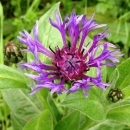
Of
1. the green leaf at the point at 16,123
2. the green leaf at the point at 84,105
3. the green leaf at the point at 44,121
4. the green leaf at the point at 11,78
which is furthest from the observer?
the green leaf at the point at 16,123

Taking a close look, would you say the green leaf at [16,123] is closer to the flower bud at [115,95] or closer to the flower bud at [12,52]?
the flower bud at [12,52]

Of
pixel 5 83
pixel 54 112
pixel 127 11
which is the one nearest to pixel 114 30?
pixel 127 11

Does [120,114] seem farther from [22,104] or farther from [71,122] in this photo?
[22,104]

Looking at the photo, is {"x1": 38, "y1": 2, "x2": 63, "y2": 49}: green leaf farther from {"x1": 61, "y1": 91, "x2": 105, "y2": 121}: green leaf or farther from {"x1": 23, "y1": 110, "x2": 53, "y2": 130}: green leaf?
{"x1": 61, "y1": 91, "x2": 105, "y2": 121}: green leaf

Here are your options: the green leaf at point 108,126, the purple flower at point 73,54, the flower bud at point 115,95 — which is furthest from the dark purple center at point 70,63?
the green leaf at point 108,126

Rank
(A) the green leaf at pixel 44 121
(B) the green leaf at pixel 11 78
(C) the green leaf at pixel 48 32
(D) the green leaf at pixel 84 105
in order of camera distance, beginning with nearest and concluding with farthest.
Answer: (D) the green leaf at pixel 84 105, (B) the green leaf at pixel 11 78, (A) the green leaf at pixel 44 121, (C) the green leaf at pixel 48 32

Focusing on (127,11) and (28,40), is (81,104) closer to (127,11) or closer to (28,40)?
(28,40)
